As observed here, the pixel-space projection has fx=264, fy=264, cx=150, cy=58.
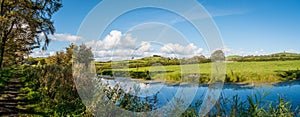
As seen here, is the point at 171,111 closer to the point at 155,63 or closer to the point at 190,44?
the point at 155,63

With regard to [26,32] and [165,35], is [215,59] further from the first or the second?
[26,32]

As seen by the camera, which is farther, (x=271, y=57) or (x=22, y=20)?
(x=271, y=57)

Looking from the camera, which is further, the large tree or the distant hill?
the distant hill

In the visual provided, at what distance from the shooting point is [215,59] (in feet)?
15.7

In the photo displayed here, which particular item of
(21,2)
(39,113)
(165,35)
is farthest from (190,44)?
(21,2)

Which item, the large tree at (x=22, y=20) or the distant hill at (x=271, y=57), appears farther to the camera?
the distant hill at (x=271, y=57)

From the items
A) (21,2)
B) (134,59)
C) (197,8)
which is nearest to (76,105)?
(134,59)

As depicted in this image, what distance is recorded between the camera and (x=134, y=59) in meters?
5.10

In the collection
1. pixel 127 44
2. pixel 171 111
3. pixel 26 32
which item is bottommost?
pixel 171 111

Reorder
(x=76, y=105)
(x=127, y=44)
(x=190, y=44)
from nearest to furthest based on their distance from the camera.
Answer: (x=190, y=44) < (x=127, y=44) < (x=76, y=105)

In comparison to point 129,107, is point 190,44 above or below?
above

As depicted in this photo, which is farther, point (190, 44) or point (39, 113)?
point (39, 113)

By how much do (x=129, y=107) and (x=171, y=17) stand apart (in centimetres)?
242

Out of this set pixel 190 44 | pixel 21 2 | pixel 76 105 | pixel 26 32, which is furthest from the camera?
pixel 26 32
